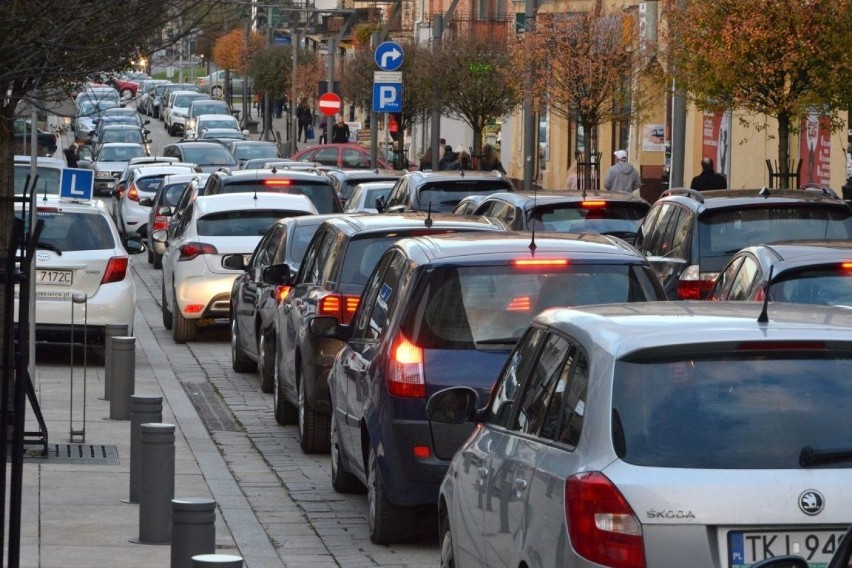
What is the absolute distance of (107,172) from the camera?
160ft

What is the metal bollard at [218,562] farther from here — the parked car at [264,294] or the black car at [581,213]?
the black car at [581,213]

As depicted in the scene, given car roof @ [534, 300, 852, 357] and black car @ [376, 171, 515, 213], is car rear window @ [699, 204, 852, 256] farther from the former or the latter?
car roof @ [534, 300, 852, 357]

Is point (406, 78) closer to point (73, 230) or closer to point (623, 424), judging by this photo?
point (73, 230)

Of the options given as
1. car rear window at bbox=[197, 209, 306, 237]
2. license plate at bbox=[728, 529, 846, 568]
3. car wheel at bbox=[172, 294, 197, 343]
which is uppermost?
car rear window at bbox=[197, 209, 306, 237]

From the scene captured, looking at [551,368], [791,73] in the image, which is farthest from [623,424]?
[791,73]

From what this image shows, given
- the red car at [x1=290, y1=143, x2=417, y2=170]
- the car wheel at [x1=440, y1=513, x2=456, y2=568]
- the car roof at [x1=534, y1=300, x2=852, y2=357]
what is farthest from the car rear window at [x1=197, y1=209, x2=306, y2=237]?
the red car at [x1=290, y1=143, x2=417, y2=170]

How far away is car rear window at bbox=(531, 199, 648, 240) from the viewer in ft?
57.1

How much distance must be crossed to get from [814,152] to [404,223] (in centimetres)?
1937

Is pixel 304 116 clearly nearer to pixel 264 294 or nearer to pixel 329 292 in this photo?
pixel 264 294

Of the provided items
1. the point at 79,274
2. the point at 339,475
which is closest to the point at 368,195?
the point at 79,274

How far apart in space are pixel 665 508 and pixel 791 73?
18995 millimetres

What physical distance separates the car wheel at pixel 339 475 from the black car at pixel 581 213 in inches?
248

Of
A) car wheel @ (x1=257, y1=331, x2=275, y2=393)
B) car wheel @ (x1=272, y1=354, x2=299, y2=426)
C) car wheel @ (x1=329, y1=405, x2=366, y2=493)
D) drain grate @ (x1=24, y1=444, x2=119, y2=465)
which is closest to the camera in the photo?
car wheel @ (x1=329, y1=405, x2=366, y2=493)

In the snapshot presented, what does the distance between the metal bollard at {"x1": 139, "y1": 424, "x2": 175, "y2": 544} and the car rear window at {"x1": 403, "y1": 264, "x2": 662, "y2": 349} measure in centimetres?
134
